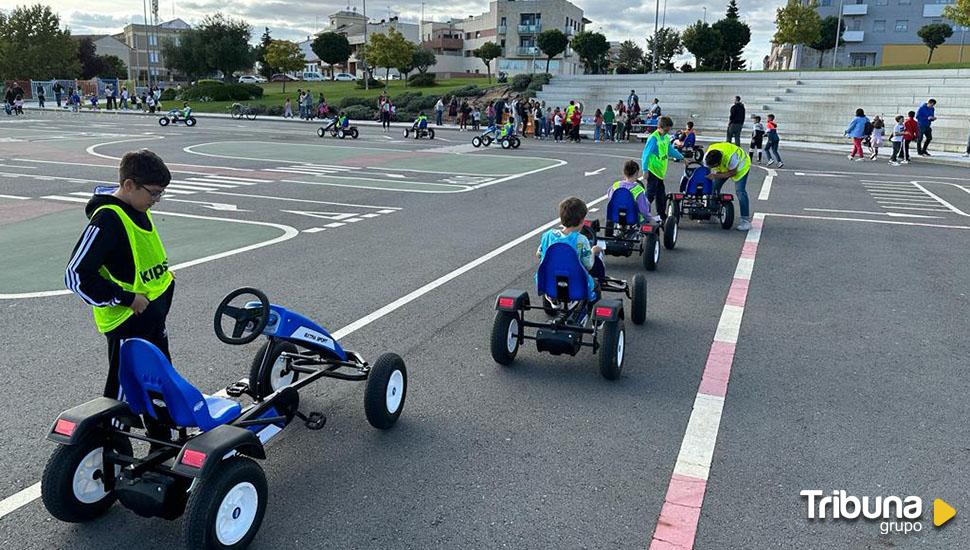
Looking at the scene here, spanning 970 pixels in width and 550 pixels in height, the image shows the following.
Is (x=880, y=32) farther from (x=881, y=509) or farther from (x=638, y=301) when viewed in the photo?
(x=881, y=509)

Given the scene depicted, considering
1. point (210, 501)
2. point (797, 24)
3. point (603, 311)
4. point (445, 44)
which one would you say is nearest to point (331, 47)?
point (445, 44)

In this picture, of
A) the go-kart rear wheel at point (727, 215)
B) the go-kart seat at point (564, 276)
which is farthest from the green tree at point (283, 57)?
the go-kart seat at point (564, 276)

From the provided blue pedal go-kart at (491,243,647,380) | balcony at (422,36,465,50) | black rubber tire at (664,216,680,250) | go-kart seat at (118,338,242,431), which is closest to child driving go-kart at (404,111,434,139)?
black rubber tire at (664,216,680,250)

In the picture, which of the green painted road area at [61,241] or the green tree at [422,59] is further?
the green tree at [422,59]

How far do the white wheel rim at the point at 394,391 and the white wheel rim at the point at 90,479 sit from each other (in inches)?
66.6

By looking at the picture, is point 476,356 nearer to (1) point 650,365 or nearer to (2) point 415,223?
(1) point 650,365

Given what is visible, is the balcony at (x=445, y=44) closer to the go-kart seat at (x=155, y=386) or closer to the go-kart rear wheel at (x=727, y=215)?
the go-kart rear wheel at (x=727, y=215)

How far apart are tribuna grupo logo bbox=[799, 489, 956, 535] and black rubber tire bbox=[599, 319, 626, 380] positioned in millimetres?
1762

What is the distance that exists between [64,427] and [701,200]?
422 inches

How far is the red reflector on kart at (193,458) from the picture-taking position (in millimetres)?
3264

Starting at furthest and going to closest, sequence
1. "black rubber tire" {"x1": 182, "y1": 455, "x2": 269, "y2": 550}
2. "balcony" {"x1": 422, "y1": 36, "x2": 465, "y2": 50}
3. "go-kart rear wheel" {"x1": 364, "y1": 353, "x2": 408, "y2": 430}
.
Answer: "balcony" {"x1": 422, "y1": 36, "x2": 465, "y2": 50}
"go-kart rear wheel" {"x1": 364, "y1": 353, "x2": 408, "y2": 430}
"black rubber tire" {"x1": 182, "y1": 455, "x2": 269, "y2": 550}

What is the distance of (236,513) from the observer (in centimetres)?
346

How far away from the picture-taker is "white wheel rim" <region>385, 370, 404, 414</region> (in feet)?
15.9

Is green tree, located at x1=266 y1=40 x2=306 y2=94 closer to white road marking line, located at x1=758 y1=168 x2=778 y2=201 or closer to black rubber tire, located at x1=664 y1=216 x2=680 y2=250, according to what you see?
white road marking line, located at x1=758 y1=168 x2=778 y2=201
